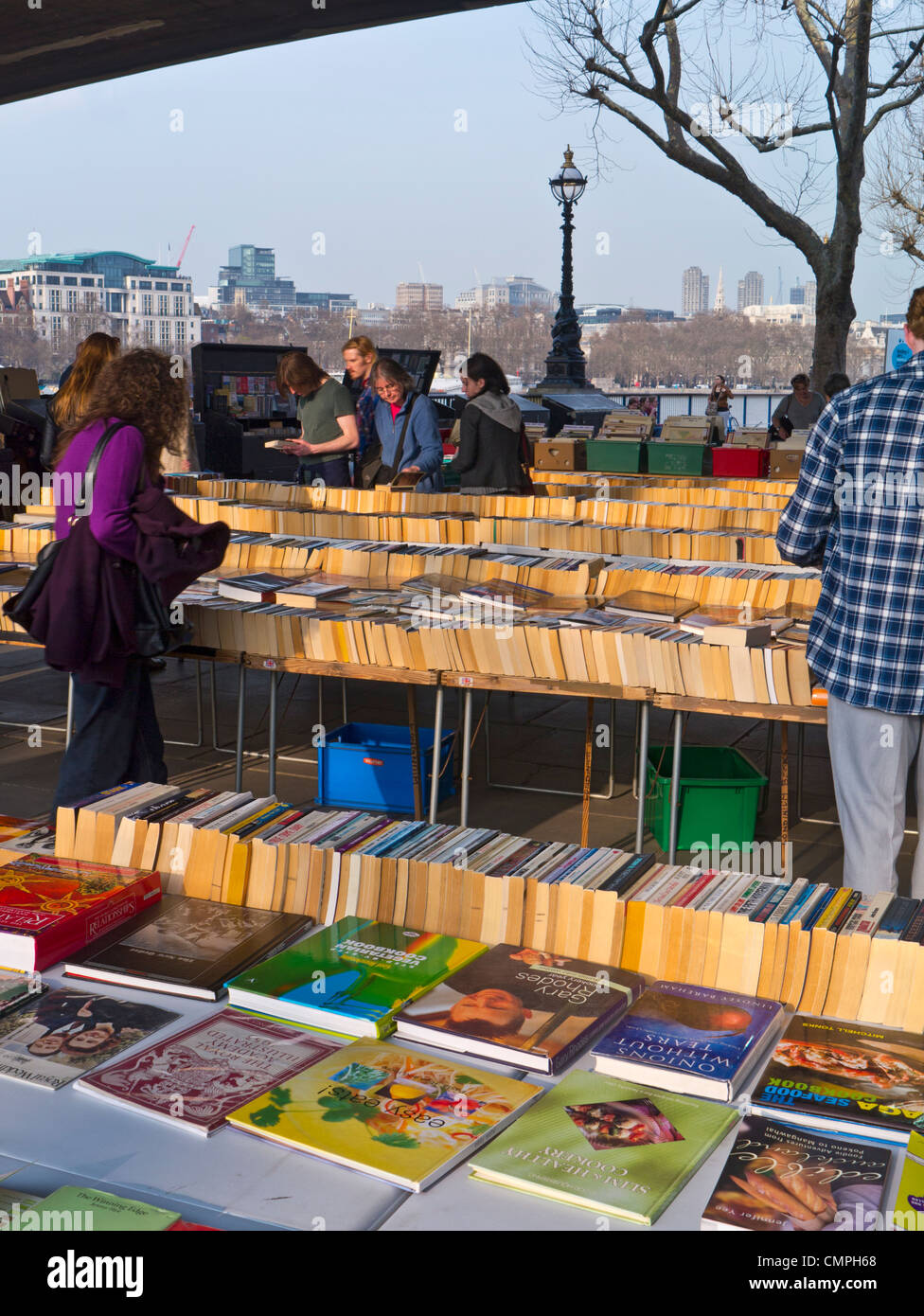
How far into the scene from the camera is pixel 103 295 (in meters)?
27.8

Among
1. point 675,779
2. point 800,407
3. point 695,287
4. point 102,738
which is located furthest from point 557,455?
point 695,287

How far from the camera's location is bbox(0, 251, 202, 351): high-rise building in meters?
26.3

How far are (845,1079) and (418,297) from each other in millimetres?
38037

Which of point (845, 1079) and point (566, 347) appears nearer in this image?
point (845, 1079)

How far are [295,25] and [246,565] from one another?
10.4 meters

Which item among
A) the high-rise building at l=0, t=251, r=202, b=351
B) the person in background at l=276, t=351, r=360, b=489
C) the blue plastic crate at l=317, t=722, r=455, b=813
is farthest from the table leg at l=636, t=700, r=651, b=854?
the high-rise building at l=0, t=251, r=202, b=351

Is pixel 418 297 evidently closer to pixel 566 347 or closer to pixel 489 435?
pixel 566 347

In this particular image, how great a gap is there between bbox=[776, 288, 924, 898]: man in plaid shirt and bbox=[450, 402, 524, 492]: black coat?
4594 millimetres

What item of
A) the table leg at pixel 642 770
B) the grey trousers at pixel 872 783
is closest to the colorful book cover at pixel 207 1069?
the grey trousers at pixel 872 783

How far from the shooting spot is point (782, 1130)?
5.37 ft

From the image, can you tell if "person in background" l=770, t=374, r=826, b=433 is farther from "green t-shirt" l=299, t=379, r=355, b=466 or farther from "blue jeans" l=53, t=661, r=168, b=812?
"blue jeans" l=53, t=661, r=168, b=812

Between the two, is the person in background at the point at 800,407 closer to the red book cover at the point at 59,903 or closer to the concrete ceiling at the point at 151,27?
the concrete ceiling at the point at 151,27
